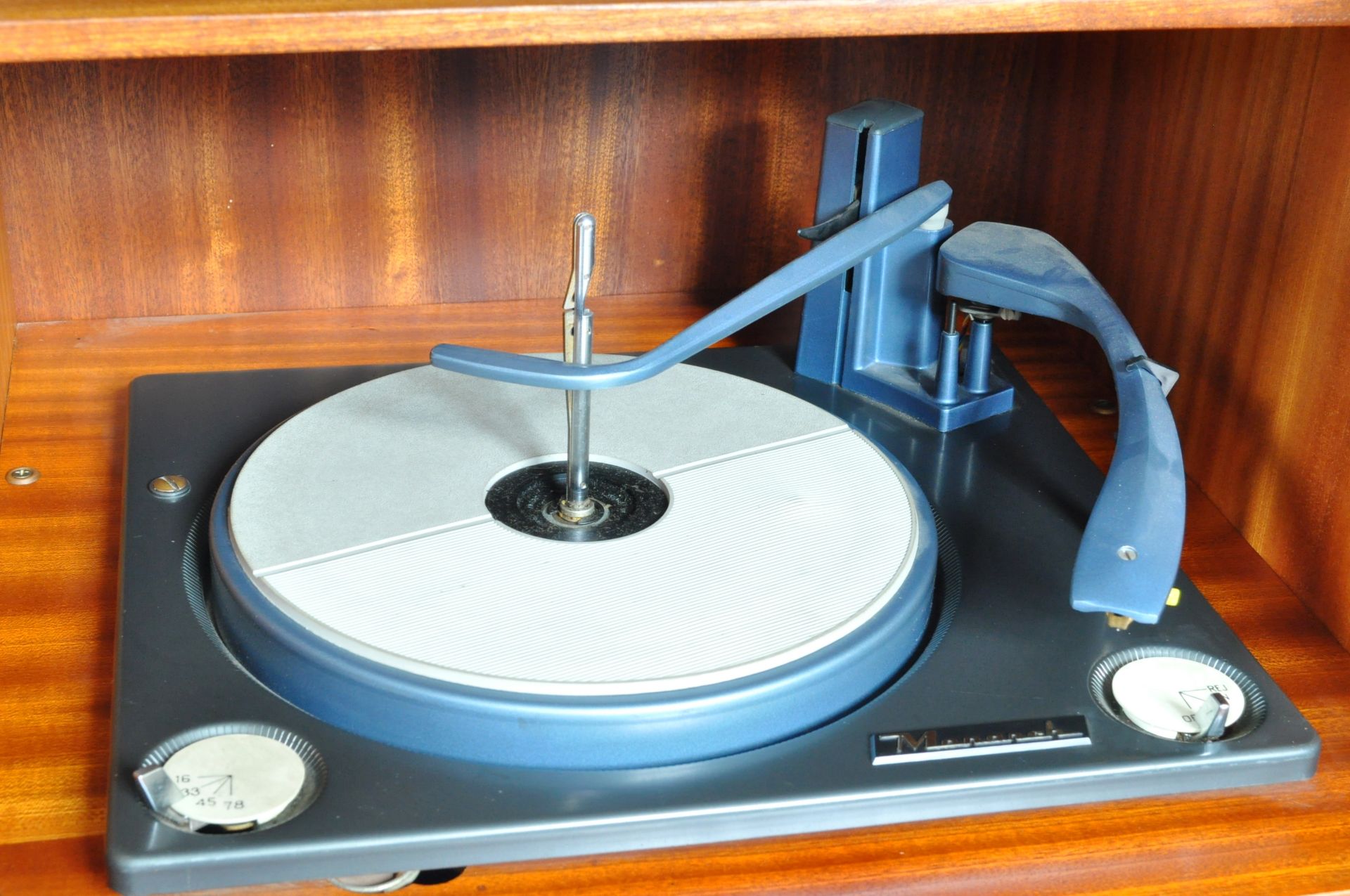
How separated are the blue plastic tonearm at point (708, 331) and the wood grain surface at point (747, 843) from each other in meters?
0.23

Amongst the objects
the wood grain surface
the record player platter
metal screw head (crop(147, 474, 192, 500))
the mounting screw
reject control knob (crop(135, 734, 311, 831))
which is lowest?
the wood grain surface

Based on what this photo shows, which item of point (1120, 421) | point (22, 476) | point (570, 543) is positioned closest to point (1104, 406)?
point (1120, 421)

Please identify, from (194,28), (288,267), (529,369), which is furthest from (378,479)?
(288,267)

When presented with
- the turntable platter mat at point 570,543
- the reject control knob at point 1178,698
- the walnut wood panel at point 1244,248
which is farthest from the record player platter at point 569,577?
the walnut wood panel at point 1244,248

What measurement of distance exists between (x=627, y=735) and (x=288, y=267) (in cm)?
64

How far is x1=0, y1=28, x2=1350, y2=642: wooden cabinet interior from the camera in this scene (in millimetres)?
977

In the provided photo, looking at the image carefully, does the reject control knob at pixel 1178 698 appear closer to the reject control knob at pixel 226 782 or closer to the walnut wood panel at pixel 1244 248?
the walnut wood panel at pixel 1244 248

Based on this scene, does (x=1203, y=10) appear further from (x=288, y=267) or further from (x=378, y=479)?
(x=288, y=267)

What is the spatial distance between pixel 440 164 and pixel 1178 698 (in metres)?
0.70

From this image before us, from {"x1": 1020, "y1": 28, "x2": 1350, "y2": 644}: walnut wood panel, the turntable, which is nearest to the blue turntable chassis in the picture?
the turntable

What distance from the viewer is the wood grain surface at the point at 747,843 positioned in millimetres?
643

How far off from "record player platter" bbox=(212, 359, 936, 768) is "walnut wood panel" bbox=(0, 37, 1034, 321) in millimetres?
285

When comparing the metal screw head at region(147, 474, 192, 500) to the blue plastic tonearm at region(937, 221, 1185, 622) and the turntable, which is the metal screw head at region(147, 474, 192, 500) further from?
the blue plastic tonearm at region(937, 221, 1185, 622)

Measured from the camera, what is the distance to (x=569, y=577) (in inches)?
28.4
